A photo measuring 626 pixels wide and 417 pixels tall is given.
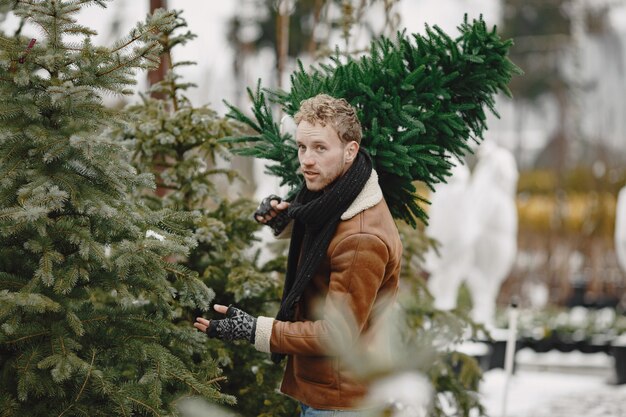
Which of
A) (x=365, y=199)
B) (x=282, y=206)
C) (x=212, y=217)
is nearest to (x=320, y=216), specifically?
(x=365, y=199)

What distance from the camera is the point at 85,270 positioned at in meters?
3.55

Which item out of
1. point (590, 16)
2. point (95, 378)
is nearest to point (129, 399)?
point (95, 378)

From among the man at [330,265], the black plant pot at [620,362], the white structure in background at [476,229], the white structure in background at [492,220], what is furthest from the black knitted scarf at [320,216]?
the black plant pot at [620,362]

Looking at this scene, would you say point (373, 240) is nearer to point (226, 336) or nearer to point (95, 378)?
point (226, 336)

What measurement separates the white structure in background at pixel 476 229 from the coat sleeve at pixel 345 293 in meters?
8.55

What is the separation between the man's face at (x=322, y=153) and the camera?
3350 mm

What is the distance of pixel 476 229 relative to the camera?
39.8 ft

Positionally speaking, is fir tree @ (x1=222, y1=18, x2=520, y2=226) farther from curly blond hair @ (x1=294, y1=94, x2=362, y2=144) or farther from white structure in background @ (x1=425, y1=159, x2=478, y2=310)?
white structure in background @ (x1=425, y1=159, x2=478, y2=310)

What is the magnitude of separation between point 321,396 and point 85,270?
A: 950mm

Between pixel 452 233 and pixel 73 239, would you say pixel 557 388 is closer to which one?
pixel 452 233

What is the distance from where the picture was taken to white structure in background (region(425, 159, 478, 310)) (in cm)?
1187

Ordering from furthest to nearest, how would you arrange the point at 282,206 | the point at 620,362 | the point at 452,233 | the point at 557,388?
the point at 620,362 → the point at 452,233 → the point at 557,388 → the point at 282,206

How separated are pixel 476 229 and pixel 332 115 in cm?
901

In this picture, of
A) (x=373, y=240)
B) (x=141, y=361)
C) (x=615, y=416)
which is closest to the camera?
(x=373, y=240)
